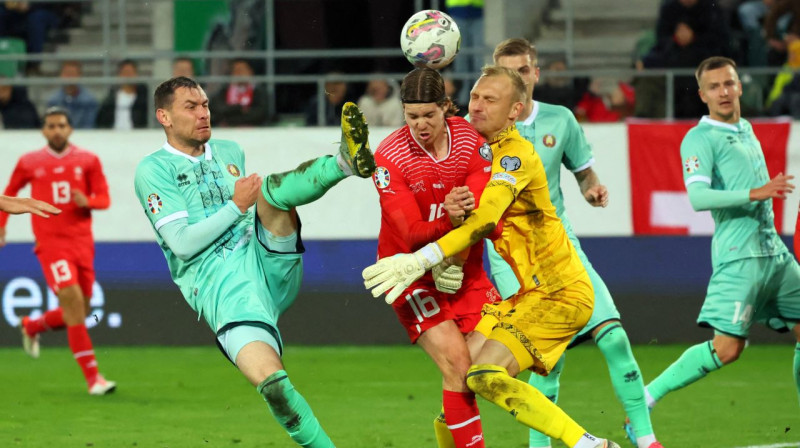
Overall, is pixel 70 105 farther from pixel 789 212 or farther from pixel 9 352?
pixel 789 212

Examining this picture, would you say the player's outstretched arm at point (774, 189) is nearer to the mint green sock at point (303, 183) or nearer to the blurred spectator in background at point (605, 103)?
the mint green sock at point (303, 183)

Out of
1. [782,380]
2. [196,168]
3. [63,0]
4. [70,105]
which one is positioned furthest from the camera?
[63,0]

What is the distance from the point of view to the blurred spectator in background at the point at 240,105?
43.1ft

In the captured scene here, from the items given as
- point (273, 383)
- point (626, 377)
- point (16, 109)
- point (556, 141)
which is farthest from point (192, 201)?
point (16, 109)

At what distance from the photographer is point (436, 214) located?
6109 millimetres

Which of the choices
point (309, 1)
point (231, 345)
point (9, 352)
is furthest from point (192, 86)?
point (309, 1)

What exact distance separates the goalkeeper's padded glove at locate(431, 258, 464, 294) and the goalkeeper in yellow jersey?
0.24 metres

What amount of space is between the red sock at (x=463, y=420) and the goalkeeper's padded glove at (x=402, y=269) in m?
0.67

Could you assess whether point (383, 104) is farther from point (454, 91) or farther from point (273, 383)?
point (273, 383)

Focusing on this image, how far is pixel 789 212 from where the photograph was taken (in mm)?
11773

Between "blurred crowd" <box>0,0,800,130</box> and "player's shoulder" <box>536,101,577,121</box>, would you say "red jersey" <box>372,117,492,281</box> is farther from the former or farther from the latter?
"blurred crowd" <box>0,0,800,130</box>

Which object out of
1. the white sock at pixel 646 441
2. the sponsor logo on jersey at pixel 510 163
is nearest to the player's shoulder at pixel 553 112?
the sponsor logo on jersey at pixel 510 163

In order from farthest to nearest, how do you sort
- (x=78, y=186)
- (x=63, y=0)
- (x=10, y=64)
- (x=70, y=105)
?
(x=63, y=0) → (x=10, y=64) → (x=70, y=105) → (x=78, y=186)

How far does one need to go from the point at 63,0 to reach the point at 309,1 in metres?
3.27
